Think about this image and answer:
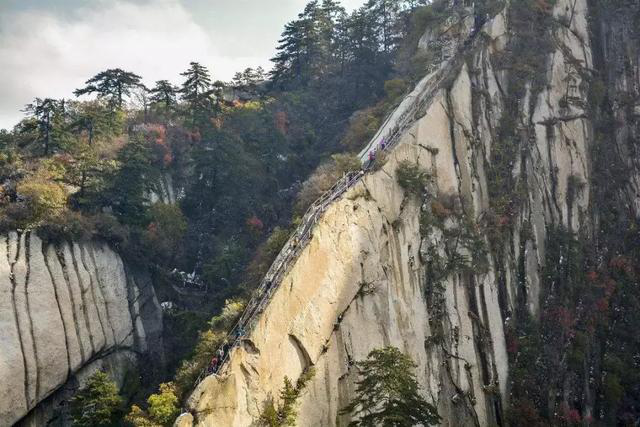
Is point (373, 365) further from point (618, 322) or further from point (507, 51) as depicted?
point (507, 51)

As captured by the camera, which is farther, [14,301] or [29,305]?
[29,305]

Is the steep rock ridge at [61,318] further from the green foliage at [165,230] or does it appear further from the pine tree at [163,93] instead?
the pine tree at [163,93]

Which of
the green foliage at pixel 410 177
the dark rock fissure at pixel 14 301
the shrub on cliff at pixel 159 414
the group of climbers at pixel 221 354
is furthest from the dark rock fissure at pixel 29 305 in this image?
the green foliage at pixel 410 177

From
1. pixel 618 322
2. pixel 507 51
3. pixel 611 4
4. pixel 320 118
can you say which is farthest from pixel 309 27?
pixel 618 322

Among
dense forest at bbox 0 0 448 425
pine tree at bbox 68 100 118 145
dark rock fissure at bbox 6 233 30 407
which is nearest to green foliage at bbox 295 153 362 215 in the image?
dense forest at bbox 0 0 448 425

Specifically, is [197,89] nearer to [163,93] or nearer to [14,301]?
[163,93]

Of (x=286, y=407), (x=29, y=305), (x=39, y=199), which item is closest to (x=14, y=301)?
(x=29, y=305)

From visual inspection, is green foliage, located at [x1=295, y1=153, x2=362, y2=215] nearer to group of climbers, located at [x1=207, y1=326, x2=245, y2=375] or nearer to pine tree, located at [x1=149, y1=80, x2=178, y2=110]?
group of climbers, located at [x1=207, y1=326, x2=245, y2=375]
